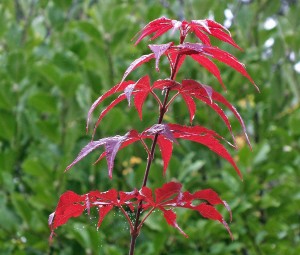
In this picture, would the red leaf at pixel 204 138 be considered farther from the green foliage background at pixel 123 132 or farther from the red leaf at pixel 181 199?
the green foliage background at pixel 123 132

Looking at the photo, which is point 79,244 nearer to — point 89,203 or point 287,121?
point 287,121

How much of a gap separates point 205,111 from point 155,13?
1.36 feet

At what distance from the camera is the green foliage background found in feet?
6.35

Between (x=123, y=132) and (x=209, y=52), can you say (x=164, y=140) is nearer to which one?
(x=209, y=52)

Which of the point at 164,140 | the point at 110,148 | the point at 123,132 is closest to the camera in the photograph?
the point at 110,148

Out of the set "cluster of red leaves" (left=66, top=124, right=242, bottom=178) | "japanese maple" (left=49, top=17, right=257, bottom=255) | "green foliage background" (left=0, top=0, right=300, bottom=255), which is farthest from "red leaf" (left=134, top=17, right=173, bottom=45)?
"green foliage background" (left=0, top=0, right=300, bottom=255)

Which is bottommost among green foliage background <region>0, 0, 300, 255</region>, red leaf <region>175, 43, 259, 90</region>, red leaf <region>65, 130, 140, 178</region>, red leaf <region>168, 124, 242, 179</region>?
green foliage background <region>0, 0, 300, 255</region>

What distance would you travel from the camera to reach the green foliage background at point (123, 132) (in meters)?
1.94

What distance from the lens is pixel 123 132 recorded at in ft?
7.06

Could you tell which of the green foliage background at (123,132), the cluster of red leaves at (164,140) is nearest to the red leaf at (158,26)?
the cluster of red leaves at (164,140)

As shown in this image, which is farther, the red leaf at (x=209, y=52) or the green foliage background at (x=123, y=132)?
the green foliage background at (x=123, y=132)

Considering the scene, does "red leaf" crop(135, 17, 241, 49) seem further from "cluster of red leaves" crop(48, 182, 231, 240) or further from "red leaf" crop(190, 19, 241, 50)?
"cluster of red leaves" crop(48, 182, 231, 240)

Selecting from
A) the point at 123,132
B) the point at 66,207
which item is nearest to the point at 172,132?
the point at 66,207

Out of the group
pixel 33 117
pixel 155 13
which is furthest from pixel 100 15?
pixel 33 117
